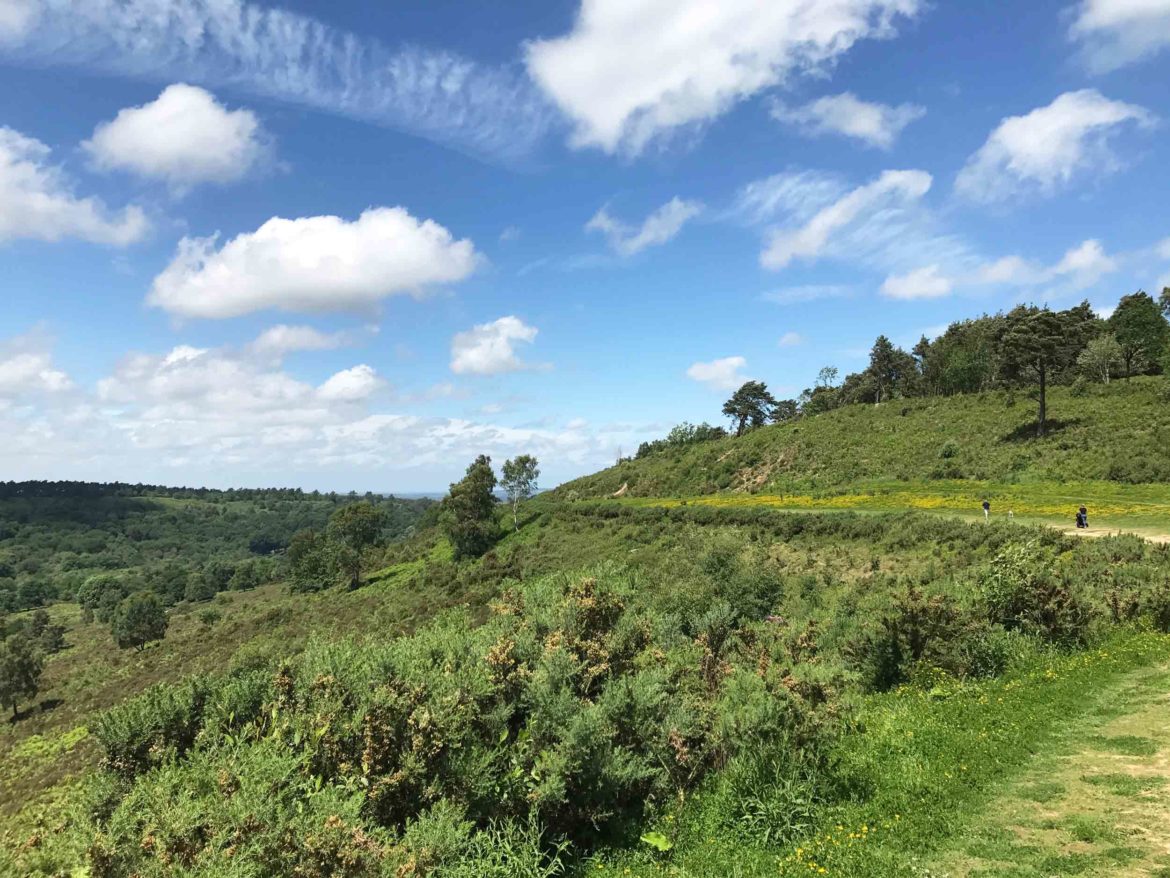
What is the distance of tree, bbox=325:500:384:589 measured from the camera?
8681 centimetres

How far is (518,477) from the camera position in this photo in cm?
8281

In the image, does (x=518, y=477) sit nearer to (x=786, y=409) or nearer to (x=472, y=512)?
(x=472, y=512)

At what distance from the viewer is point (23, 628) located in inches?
4882

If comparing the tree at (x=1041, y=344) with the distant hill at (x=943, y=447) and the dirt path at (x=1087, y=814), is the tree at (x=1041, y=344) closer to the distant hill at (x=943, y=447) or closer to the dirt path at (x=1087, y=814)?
the distant hill at (x=943, y=447)

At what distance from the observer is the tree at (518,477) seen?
271ft

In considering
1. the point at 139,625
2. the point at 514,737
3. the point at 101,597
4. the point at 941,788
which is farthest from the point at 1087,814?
the point at 101,597

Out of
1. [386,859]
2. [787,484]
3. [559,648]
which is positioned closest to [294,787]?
[386,859]

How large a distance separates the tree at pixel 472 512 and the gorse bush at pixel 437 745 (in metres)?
62.5

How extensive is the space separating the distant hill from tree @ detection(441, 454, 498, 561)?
1873 cm

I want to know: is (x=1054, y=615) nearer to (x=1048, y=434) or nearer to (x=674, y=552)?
(x=674, y=552)

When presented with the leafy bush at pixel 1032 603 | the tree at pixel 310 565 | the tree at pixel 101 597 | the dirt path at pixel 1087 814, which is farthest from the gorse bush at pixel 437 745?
the tree at pixel 101 597

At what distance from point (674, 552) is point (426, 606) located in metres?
26.6

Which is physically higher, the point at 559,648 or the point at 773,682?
the point at 559,648

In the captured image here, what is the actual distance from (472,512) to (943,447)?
52.4 m
